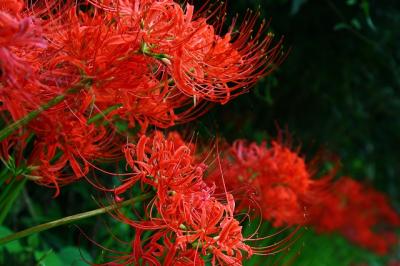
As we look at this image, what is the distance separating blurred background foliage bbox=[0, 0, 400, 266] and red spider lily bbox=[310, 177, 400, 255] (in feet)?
0.74

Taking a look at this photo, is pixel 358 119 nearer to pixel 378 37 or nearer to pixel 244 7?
pixel 378 37

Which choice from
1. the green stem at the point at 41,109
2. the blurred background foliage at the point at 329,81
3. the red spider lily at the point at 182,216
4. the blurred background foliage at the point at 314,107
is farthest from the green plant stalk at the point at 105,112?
the blurred background foliage at the point at 329,81

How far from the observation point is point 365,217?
6402mm

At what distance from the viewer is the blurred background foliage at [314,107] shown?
3072 mm

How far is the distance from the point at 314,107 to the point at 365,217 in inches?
87.7

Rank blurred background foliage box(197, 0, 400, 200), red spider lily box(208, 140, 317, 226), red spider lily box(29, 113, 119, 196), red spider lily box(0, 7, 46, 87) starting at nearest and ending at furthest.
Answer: red spider lily box(0, 7, 46, 87) < red spider lily box(29, 113, 119, 196) < red spider lily box(208, 140, 317, 226) < blurred background foliage box(197, 0, 400, 200)

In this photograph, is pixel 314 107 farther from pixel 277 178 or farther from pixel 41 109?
pixel 41 109

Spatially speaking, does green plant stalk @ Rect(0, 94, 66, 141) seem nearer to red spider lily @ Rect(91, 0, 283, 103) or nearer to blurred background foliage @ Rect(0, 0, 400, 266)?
red spider lily @ Rect(91, 0, 283, 103)

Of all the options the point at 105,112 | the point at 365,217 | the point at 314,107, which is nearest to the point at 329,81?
the point at 314,107

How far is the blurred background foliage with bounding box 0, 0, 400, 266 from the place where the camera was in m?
3.07

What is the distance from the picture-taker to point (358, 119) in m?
4.77

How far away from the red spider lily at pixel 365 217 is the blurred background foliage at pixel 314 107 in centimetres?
23

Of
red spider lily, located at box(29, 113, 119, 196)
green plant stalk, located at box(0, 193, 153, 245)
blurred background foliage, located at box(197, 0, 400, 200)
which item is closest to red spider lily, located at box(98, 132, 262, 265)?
green plant stalk, located at box(0, 193, 153, 245)

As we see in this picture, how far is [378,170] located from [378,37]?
6.52 feet
